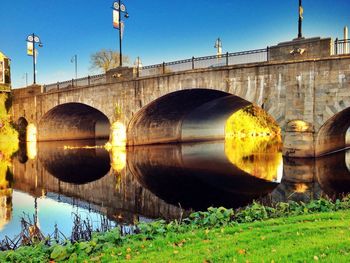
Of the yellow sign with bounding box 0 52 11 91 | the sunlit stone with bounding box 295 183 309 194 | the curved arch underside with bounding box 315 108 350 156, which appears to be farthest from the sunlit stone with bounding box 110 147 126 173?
the yellow sign with bounding box 0 52 11 91

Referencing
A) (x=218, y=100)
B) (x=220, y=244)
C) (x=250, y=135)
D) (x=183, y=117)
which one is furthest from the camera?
(x=250, y=135)

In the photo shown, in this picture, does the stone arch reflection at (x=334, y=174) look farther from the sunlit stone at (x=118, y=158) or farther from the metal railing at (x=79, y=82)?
the metal railing at (x=79, y=82)

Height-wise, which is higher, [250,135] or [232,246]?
[250,135]

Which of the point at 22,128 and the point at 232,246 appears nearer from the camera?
the point at 232,246

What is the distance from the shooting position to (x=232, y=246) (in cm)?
705

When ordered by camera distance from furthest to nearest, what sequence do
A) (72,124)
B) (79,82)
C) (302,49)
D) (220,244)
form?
(72,124)
(79,82)
(302,49)
(220,244)

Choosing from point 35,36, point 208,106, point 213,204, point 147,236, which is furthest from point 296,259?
point 35,36

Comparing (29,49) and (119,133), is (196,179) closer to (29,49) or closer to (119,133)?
(119,133)

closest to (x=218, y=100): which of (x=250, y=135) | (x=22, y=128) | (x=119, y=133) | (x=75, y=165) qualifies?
(x=119, y=133)

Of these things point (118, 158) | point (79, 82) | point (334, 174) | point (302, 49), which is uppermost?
point (79, 82)

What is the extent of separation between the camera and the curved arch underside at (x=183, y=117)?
3225 cm

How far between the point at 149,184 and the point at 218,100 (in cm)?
1957

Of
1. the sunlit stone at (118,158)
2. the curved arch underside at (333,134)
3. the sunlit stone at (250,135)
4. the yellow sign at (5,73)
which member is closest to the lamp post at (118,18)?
the sunlit stone at (118,158)

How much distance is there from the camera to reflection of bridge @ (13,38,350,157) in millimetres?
21016
